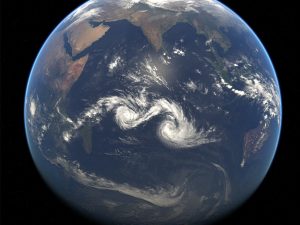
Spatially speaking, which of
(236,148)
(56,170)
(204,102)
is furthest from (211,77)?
(56,170)

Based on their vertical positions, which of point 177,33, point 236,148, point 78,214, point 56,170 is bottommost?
point 78,214

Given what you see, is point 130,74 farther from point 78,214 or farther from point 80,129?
point 78,214

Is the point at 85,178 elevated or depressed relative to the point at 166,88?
depressed

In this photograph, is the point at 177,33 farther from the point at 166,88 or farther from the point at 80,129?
the point at 80,129

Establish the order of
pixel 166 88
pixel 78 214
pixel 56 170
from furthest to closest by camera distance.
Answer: pixel 78 214 < pixel 56 170 < pixel 166 88

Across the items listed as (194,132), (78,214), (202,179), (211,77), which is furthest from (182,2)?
(78,214)

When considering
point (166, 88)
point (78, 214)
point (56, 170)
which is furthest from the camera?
point (78, 214)

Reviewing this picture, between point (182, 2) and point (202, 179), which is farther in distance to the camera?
point (182, 2)
